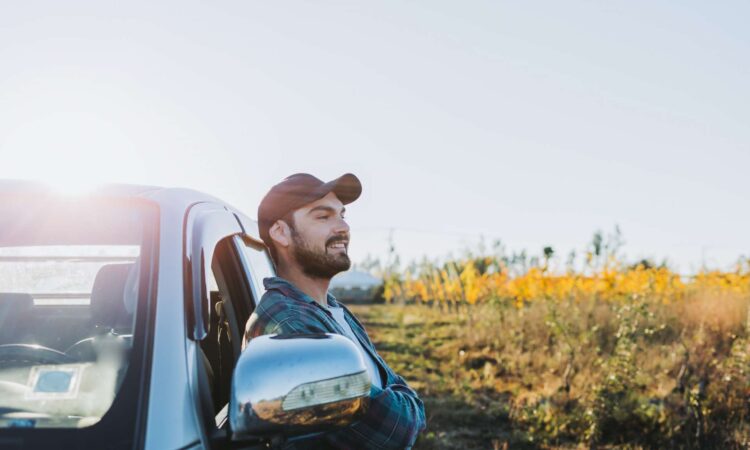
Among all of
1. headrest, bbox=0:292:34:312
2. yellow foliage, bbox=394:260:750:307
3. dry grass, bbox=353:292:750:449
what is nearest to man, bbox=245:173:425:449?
headrest, bbox=0:292:34:312

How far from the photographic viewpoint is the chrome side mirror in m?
1.28

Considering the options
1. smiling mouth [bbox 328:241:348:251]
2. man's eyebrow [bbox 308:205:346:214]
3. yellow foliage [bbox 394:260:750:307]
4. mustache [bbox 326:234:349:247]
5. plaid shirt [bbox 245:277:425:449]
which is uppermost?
man's eyebrow [bbox 308:205:346:214]

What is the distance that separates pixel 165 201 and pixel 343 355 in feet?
2.39

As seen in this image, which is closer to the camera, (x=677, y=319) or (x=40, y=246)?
(x=40, y=246)

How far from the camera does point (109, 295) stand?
2.44 meters

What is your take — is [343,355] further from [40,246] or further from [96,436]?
[40,246]

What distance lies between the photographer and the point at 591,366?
8008mm

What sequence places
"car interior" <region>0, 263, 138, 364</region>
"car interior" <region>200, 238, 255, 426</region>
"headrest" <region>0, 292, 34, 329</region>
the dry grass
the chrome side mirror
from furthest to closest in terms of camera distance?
the dry grass
"car interior" <region>200, 238, 255, 426</region>
"headrest" <region>0, 292, 34, 329</region>
"car interior" <region>0, 263, 138, 364</region>
the chrome side mirror

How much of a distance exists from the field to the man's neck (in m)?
3.98

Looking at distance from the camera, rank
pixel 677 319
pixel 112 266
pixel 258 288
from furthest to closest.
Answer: pixel 677 319 < pixel 258 288 < pixel 112 266

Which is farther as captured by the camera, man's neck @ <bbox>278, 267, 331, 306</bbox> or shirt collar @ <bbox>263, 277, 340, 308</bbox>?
man's neck @ <bbox>278, 267, 331, 306</bbox>

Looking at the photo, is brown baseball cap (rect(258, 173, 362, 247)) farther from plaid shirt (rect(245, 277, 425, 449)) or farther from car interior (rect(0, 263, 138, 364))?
car interior (rect(0, 263, 138, 364))

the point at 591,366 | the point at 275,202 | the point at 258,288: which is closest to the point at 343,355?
the point at 275,202

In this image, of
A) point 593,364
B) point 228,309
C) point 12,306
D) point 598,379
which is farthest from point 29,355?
point 593,364
